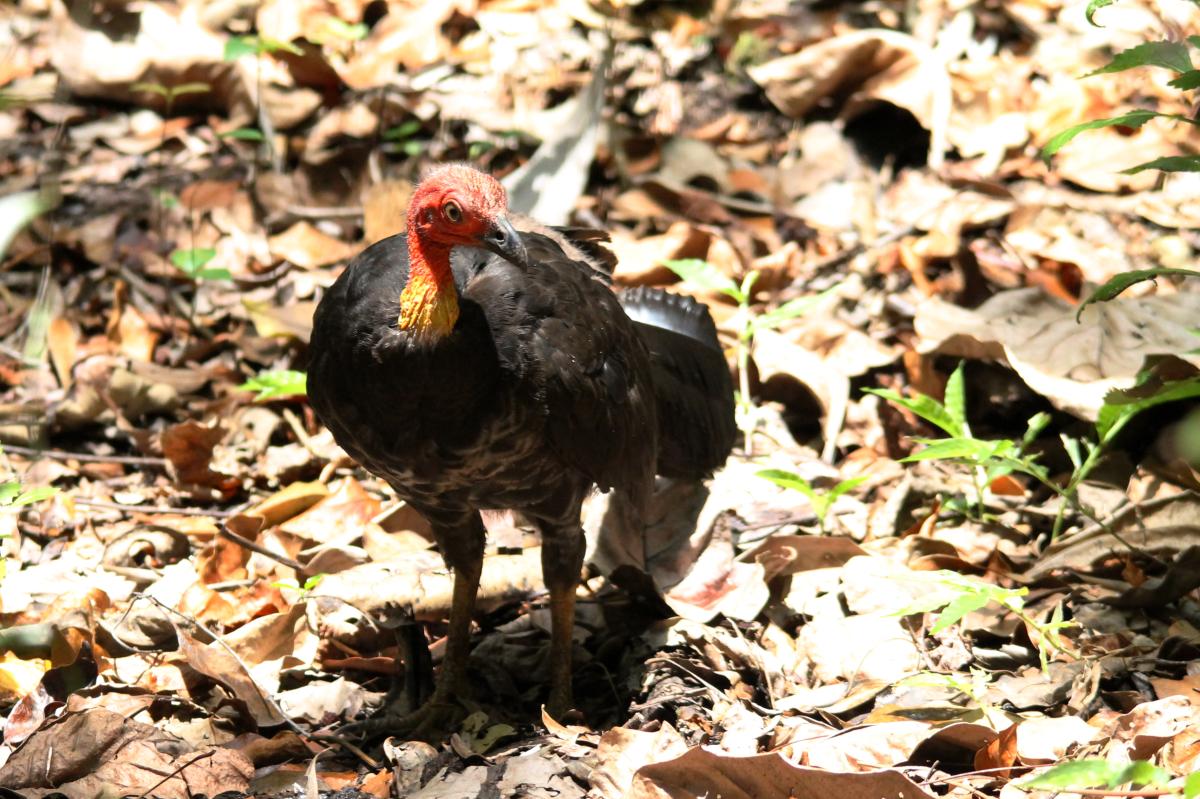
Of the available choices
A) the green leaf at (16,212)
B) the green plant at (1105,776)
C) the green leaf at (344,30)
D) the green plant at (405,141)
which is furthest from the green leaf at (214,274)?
the green plant at (1105,776)

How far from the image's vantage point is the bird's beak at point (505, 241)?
3482 millimetres

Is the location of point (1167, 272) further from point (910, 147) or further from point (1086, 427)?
point (910, 147)

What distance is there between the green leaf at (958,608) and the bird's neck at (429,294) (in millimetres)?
1546

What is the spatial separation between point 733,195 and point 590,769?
12.5 feet

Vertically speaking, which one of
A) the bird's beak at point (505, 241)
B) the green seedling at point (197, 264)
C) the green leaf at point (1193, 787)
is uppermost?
the bird's beak at point (505, 241)

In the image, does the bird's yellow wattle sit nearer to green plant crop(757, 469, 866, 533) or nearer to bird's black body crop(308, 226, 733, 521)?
bird's black body crop(308, 226, 733, 521)

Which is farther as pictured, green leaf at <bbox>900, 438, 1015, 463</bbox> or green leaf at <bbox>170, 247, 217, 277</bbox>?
green leaf at <bbox>170, 247, 217, 277</bbox>

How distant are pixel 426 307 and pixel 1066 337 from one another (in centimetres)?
267

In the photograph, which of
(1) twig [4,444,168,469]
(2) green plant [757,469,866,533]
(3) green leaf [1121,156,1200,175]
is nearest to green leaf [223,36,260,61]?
(1) twig [4,444,168,469]

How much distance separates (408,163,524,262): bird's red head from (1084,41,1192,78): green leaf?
161 centimetres

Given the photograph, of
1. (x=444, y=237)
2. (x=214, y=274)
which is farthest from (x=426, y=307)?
(x=214, y=274)

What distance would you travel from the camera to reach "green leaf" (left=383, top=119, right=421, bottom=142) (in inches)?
272

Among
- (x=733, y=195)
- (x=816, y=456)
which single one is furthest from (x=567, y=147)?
(x=816, y=456)

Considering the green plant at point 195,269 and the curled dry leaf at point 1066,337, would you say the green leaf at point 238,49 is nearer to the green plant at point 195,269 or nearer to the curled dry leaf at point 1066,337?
the green plant at point 195,269
